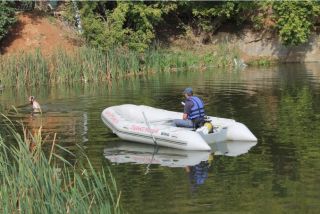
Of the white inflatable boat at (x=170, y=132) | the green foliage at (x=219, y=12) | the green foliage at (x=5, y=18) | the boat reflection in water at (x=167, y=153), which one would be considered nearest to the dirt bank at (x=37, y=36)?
the green foliage at (x=5, y=18)

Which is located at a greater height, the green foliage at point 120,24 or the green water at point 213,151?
the green foliage at point 120,24

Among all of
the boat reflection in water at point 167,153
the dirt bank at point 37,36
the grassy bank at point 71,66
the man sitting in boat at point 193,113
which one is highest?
the dirt bank at point 37,36

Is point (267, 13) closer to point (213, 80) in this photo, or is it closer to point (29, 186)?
point (213, 80)

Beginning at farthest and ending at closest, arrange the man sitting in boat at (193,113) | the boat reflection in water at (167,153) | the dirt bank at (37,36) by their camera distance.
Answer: the dirt bank at (37,36)
the man sitting in boat at (193,113)
the boat reflection in water at (167,153)

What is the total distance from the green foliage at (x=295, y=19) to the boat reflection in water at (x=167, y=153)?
3104 centimetres

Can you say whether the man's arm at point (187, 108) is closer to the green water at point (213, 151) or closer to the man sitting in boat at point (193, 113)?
the man sitting in boat at point (193, 113)

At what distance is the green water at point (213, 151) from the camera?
11.6 m

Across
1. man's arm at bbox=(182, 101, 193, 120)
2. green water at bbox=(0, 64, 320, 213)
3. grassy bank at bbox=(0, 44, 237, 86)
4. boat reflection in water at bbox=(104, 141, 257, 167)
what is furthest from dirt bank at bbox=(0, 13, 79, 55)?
boat reflection in water at bbox=(104, 141, 257, 167)

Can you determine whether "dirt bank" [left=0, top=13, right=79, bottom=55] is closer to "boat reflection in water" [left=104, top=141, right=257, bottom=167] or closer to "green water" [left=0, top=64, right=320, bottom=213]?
"green water" [left=0, top=64, right=320, bottom=213]

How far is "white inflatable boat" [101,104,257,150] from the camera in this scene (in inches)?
637

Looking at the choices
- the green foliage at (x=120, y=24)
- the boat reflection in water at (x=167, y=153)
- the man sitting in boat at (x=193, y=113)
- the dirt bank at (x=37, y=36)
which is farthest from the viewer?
the dirt bank at (x=37, y=36)

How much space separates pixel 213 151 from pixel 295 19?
32868 millimetres

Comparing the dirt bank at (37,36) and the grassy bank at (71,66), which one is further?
the dirt bank at (37,36)

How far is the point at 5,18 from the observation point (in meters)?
42.8
